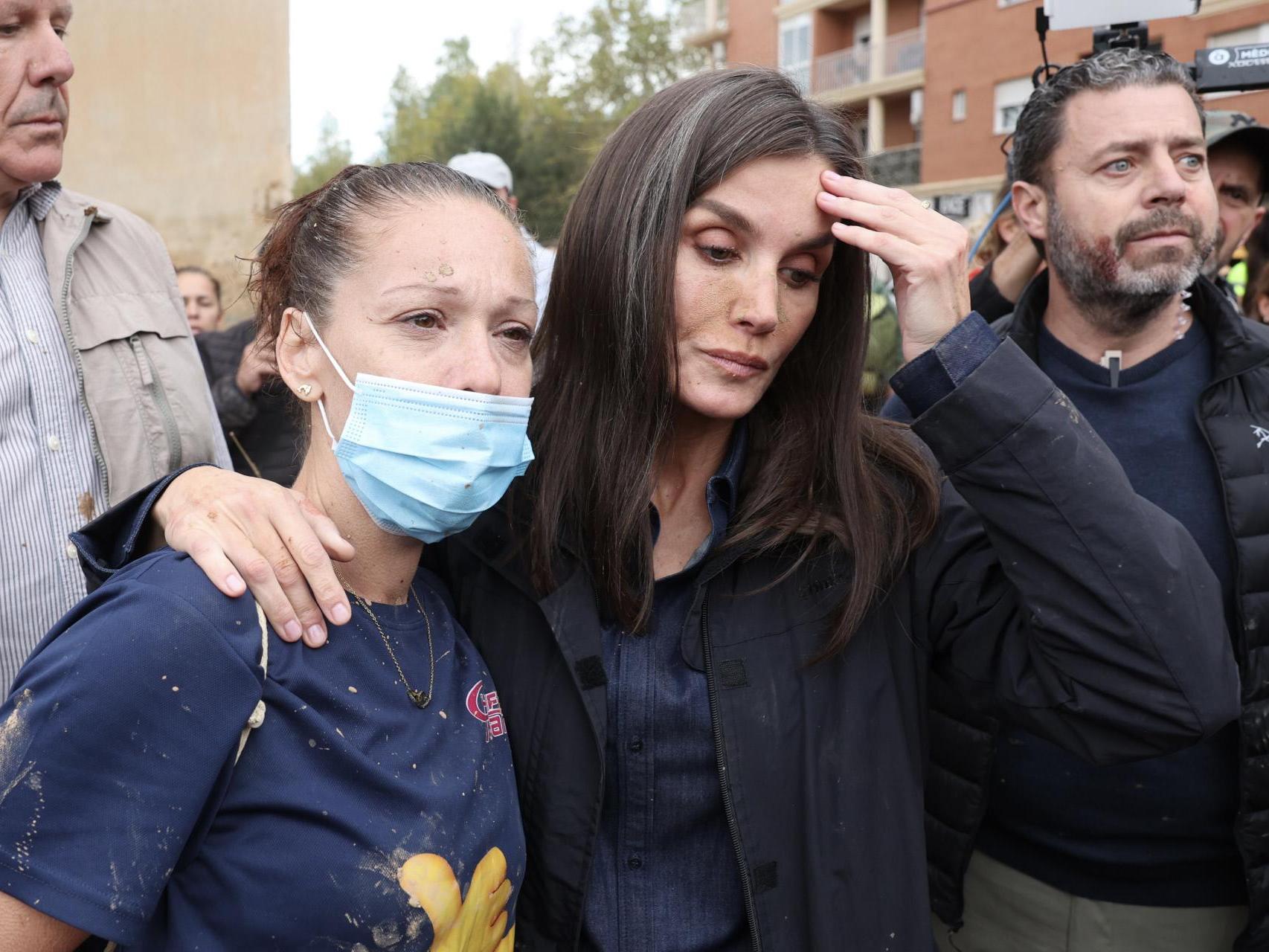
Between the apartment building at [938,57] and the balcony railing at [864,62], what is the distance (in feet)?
0.09

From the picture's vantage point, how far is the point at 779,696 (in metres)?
1.78

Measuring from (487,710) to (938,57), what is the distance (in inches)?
1001

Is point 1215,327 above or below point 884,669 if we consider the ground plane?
above

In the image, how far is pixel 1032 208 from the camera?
9.89 feet

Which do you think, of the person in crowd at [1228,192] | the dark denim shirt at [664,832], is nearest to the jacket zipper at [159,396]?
the dark denim shirt at [664,832]

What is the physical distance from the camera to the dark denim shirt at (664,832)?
1.75 meters

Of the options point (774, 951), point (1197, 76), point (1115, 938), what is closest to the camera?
point (774, 951)

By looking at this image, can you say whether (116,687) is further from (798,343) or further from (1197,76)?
(1197,76)

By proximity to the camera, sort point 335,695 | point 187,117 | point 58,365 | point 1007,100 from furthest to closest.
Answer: point 1007,100
point 187,117
point 58,365
point 335,695

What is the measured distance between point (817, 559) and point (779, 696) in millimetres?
258

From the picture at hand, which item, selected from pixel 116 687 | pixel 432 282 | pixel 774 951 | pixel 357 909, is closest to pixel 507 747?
pixel 357 909

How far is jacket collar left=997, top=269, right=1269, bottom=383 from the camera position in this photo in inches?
99.1

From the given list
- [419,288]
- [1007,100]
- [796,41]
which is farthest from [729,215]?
[796,41]

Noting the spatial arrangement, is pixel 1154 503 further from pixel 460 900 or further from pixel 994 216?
pixel 460 900
